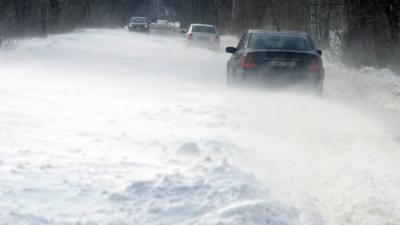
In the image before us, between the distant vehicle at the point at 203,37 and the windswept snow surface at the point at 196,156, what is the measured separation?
15.9 meters

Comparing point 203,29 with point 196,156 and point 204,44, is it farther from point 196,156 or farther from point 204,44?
point 196,156

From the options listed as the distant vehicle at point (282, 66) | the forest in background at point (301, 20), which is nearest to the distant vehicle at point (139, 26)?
the forest in background at point (301, 20)

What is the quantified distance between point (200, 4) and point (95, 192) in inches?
2403

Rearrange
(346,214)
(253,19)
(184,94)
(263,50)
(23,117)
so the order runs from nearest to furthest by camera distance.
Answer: (346,214) < (23,117) < (263,50) < (184,94) < (253,19)

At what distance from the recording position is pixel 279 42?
39.6ft

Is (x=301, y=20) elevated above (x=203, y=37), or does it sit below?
above

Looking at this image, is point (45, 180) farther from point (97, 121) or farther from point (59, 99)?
point (59, 99)

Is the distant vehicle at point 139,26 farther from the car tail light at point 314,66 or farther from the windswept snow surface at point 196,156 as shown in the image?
the car tail light at point 314,66

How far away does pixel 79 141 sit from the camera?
6.83 metres

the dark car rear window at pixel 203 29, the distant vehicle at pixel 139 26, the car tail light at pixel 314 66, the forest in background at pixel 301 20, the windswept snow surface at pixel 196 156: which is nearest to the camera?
the windswept snow surface at pixel 196 156

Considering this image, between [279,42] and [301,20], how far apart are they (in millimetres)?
16181

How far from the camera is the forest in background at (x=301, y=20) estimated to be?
688 inches

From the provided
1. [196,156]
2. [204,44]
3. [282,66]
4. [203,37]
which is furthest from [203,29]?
[196,156]

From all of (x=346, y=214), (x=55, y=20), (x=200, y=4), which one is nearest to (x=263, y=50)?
(x=346, y=214)
